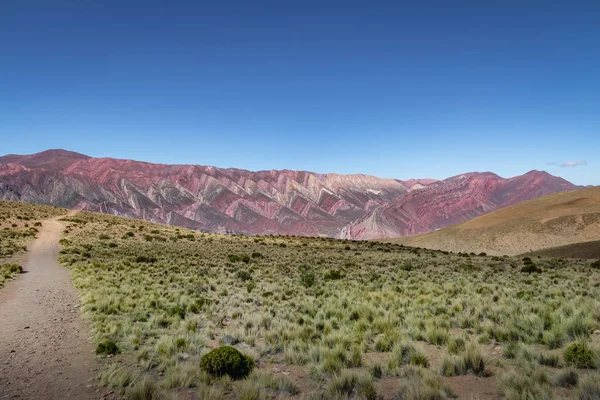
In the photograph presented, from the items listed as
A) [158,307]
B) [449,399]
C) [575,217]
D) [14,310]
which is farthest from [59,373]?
[575,217]

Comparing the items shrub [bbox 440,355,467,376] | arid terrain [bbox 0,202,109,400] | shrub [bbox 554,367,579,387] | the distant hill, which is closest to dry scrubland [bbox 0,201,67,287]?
arid terrain [bbox 0,202,109,400]

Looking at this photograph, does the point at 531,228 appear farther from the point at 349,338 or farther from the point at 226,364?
the point at 226,364

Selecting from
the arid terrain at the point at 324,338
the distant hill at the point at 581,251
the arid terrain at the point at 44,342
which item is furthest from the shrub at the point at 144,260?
the distant hill at the point at 581,251

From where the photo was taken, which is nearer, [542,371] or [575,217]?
[542,371]

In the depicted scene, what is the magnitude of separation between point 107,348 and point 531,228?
107 m

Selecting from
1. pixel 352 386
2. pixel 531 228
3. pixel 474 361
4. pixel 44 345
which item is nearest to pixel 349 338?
pixel 352 386

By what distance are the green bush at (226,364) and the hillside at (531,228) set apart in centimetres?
9219

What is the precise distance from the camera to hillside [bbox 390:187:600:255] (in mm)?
83125

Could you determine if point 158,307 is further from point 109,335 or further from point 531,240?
point 531,240

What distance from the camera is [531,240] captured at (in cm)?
8600

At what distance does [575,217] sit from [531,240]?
14.2 m

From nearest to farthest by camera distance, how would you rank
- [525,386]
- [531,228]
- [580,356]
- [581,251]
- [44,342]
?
[525,386]
[580,356]
[44,342]
[581,251]
[531,228]

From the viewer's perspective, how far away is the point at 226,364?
816 cm

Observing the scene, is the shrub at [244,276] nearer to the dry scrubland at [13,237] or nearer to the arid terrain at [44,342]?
the arid terrain at [44,342]
